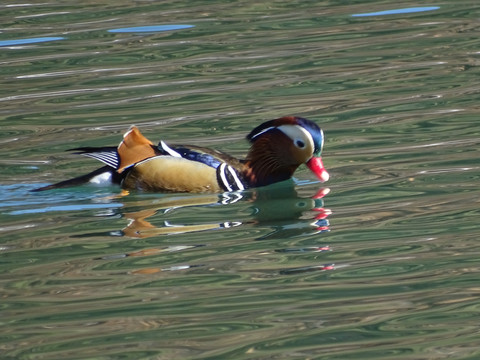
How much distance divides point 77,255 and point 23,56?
684 cm

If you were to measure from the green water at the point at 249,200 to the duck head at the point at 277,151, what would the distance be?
11cm

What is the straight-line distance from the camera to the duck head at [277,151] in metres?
8.06

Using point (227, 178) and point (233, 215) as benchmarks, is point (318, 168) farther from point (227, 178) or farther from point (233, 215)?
point (233, 215)

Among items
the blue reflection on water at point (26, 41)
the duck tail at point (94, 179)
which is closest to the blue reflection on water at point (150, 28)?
the blue reflection on water at point (26, 41)

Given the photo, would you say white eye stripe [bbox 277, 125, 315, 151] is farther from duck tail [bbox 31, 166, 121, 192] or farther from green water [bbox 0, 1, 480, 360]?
duck tail [bbox 31, 166, 121, 192]

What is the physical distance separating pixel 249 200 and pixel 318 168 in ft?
1.70

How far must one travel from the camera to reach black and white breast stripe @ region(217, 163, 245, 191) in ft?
26.1

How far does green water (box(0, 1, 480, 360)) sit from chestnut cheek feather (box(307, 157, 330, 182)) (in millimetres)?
158

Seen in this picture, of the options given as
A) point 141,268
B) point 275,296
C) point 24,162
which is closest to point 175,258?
point 141,268

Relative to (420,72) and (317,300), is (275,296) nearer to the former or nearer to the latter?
(317,300)

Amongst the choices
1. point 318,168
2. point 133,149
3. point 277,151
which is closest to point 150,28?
point 133,149

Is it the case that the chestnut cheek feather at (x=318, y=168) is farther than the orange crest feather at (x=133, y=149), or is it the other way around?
the orange crest feather at (x=133, y=149)

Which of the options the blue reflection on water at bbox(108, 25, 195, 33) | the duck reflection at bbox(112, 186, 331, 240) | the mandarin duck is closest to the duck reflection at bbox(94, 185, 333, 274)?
the duck reflection at bbox(112, 186, 331, 240)

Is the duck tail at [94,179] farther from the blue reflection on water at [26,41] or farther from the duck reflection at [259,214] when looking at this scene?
the blue reflection on water at [26,41]
